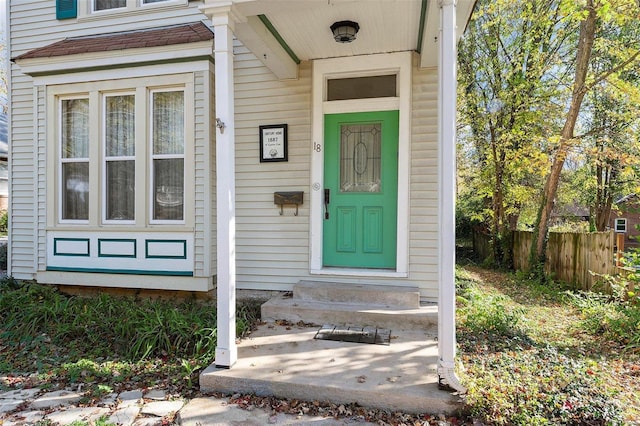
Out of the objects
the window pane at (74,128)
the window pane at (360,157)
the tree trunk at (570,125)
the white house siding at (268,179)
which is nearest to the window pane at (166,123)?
the white house siding at (268,179)

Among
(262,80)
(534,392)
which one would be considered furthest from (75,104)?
(534,392)

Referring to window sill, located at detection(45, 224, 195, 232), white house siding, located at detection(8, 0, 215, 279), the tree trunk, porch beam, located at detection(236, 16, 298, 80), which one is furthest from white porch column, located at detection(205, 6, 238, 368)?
the tree trunk

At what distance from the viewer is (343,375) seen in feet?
8.41

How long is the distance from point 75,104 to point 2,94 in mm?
12410

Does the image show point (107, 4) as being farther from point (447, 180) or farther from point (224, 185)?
point (447, 180)

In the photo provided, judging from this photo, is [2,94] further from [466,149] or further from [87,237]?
[466,149]

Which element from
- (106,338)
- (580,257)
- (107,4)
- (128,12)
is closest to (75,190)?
(106,338)

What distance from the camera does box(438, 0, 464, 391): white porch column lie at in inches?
94.3

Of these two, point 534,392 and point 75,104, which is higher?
point 75,104

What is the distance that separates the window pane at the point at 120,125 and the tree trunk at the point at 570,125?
7.25 m

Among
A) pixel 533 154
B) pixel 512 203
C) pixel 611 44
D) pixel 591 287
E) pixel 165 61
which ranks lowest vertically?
pixel 591 287

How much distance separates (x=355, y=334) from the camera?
3309 mm

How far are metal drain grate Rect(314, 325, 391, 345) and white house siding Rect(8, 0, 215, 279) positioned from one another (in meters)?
3.89

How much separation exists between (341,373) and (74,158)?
4396mm
